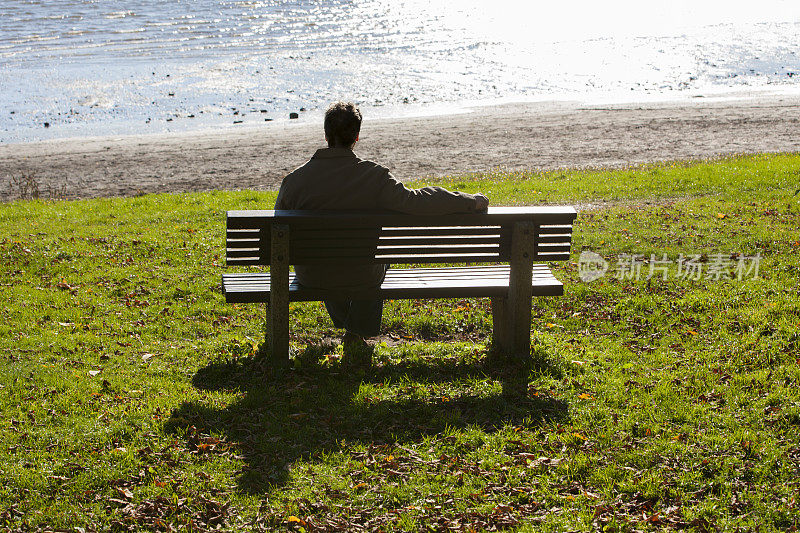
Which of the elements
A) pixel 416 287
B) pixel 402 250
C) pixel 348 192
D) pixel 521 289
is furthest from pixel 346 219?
pixel 521 289

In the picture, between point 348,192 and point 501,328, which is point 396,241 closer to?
point 348,192

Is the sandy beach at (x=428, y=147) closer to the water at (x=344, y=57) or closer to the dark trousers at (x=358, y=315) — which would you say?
the water at (x=344, y=57)

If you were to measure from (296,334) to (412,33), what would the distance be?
133ft

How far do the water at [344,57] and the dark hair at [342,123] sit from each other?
19.9 m

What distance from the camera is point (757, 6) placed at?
55.3m

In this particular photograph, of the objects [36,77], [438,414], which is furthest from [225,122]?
[438,414]

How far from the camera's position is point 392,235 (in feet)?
17.7

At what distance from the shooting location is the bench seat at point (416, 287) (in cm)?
553

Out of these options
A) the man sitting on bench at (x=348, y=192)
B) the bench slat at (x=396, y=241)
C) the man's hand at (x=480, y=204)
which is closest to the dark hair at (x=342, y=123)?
the man sitting on bench at (x=348, y=192)

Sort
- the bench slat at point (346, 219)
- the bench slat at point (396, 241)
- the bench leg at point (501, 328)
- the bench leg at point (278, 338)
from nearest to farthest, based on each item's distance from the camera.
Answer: the bench slat at point (346, 219), the bench slat at point (396, 241), the bench leg at point (278, 338), the bench leg at point (501, 328)

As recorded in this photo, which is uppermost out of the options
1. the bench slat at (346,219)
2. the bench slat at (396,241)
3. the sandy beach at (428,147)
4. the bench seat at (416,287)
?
the bench slat at (346,219)

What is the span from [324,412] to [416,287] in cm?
113

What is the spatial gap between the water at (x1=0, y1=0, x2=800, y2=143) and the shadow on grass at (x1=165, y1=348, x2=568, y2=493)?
20104 mm

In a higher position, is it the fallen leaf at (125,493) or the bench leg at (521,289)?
the bench leg at (521,289)
